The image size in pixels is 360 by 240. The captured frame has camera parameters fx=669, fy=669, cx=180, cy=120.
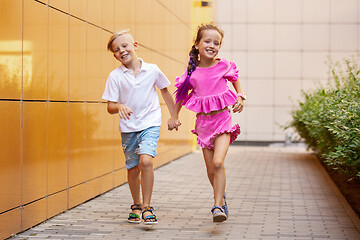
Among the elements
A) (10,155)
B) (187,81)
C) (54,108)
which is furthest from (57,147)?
(187,81)

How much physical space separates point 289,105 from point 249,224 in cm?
1563

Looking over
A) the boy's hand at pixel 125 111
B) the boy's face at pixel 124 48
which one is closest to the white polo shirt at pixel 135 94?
the boy's face at pixel 124 48

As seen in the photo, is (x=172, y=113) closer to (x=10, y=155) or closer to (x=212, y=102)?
(x=212, y=102)

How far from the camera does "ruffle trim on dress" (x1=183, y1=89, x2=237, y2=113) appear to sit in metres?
6.16

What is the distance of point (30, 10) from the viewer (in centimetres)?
598

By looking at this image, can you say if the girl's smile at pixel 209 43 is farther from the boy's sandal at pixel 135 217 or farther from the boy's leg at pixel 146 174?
the boy's sandal at pixel 135 217

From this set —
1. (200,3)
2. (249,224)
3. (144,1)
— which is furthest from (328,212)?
(200,3)

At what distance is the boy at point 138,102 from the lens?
20.1 feet

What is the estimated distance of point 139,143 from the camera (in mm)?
6207

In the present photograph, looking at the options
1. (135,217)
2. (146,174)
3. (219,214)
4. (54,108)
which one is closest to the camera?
(219,214)

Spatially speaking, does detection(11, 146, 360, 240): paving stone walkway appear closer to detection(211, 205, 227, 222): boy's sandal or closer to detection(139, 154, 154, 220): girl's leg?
detection(211, 205, 227, 222): boy's sandal

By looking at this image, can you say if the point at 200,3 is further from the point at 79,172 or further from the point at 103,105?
the point at 79,172

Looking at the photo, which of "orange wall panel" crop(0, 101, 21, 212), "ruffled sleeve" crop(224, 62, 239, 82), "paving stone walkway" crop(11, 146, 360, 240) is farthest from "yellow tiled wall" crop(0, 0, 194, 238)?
"ruffled sleeve" crop(224, 62, 239, 82)

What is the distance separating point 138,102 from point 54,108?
98cm
